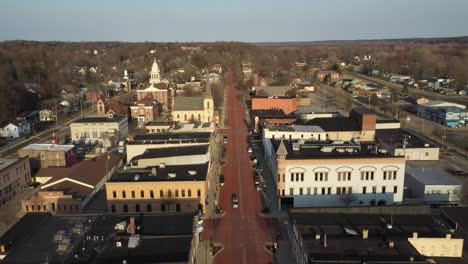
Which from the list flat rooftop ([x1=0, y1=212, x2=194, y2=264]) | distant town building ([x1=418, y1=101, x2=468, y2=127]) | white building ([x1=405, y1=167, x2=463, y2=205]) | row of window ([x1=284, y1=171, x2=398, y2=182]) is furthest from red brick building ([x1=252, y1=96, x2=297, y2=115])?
flat rooftop ([x1=0, y1=212, x2=194, y2=264])

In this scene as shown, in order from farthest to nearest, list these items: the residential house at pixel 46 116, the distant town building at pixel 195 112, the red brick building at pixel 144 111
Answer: the residential house at pixel 46 116 → the red brick building at pixel 144 111 → the distant town building at pixel 195 112

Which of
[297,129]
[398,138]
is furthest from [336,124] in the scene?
[398,138]

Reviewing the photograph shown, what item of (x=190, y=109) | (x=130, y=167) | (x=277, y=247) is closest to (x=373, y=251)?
(x=277, y=247)

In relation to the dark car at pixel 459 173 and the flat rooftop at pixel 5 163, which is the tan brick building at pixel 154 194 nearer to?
the flat rooftop at pixel 5 163

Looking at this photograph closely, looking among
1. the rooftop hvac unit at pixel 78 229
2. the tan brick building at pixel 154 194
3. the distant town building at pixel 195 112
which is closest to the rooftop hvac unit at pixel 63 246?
the rooftop hvac unit at pixel 78 229

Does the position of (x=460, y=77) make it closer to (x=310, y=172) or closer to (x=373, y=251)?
(x=310, y=172)
